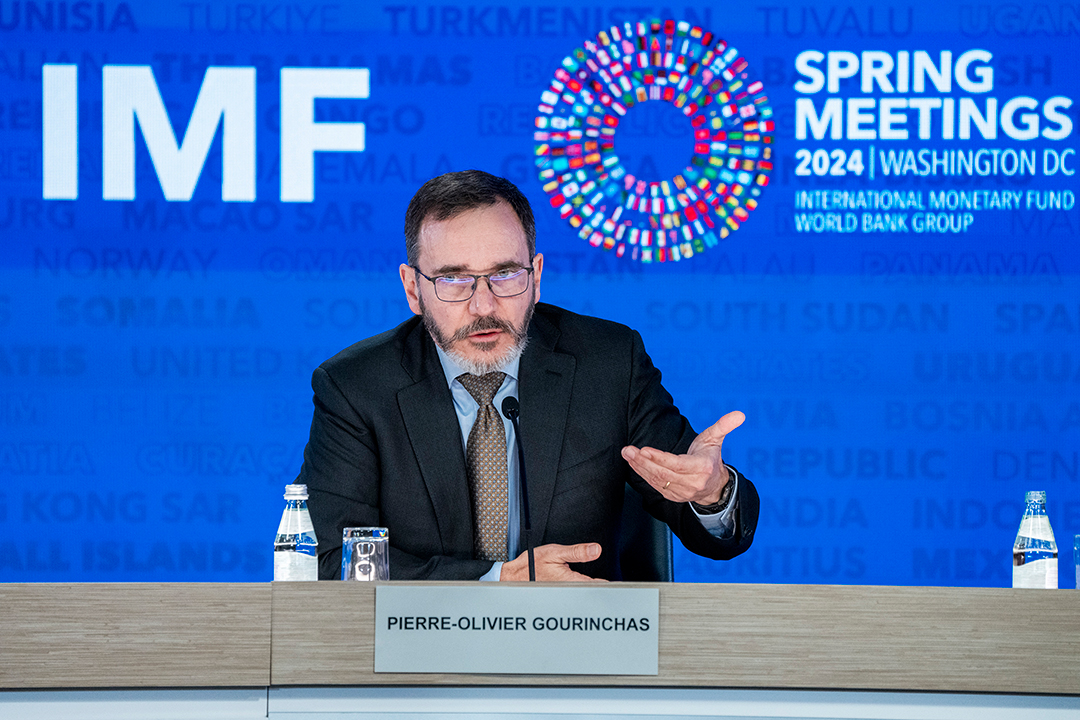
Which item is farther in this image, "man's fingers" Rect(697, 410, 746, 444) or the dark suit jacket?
the dark suit jacket

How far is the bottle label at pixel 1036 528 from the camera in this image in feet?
5.20

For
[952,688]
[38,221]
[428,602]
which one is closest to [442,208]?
[428,602]

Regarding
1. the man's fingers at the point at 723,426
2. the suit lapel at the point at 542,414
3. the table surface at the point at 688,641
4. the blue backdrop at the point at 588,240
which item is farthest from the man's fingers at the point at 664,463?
the blue backdrop at the point at 588,240

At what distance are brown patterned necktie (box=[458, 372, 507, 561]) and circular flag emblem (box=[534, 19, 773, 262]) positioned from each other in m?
1.29

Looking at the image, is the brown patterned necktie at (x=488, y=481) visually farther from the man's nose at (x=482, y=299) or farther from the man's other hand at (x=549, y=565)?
the man's other hand at (x=549, y=565)

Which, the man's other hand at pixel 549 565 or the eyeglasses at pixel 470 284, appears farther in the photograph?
the eyeglasses at pixel 470 284

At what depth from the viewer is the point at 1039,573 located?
1.56 m

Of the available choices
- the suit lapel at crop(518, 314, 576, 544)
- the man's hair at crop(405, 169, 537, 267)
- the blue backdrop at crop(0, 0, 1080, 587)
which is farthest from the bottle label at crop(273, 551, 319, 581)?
the blue backdrop at crop(0, 0, 1080, 587)

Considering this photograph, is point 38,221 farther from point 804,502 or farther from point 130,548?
point 804,502

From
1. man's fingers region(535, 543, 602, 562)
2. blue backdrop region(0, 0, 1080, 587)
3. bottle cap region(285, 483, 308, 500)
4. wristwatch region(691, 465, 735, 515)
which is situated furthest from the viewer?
blue backdrop region(0, 0, 1080, 587)

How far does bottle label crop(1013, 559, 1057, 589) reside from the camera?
61.3 inches

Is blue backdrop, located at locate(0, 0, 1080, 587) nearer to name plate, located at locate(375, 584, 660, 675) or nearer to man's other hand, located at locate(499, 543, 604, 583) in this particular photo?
man's other hand, located at locate(499, 543, 604, 583)

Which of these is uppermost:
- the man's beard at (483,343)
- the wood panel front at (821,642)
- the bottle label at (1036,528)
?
the man's beard at (483,343)

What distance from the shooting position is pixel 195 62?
9.91 feet
